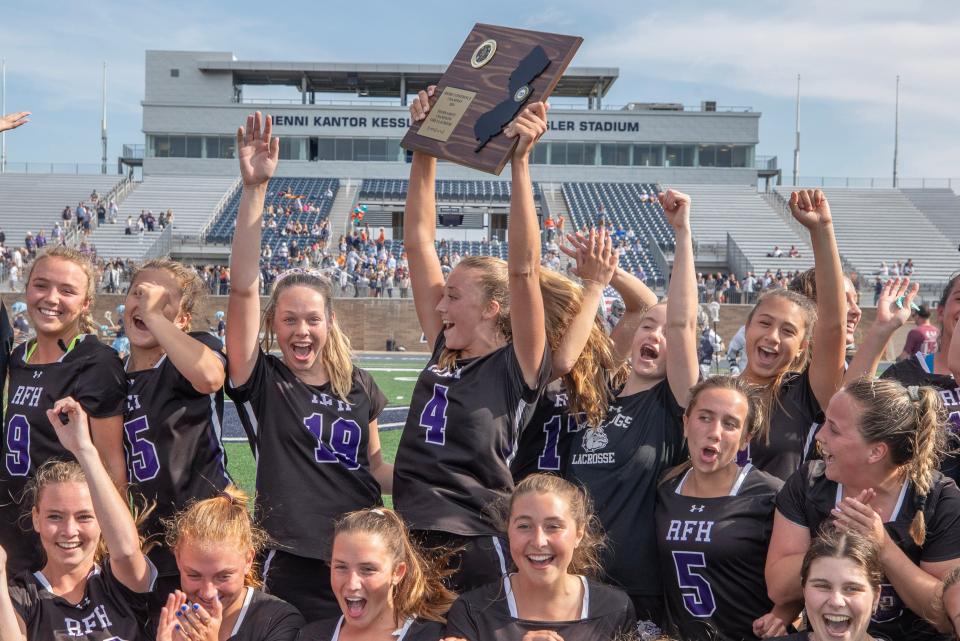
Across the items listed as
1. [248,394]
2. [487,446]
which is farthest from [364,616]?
Answer: [248,394]

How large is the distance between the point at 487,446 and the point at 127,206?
36114 mm

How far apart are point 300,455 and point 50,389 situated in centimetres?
91

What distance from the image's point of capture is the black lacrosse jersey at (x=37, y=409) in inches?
122

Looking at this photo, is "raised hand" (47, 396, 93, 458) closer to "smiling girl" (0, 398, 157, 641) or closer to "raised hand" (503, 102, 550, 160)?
"smiling girl" (0, 398, 157, 641)

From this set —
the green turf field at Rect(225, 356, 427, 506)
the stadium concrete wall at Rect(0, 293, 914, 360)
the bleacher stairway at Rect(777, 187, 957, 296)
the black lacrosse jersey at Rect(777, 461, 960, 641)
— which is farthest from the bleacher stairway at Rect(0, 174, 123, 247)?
the black lacrosse jersey at Rect(777, 461, 960, 641)

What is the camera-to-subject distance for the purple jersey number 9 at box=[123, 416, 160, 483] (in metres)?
3.08

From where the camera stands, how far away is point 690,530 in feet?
9.17

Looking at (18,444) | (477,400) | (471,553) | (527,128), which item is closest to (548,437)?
(477,400)

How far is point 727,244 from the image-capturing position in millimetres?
30734

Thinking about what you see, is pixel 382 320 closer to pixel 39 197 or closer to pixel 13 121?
pixel 13 121

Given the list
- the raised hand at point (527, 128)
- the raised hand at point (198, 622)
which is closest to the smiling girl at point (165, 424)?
the raised hand at point (198, 622)

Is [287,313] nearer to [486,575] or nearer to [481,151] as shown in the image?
[481,151]

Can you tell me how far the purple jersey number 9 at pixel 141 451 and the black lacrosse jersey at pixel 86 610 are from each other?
12.4 inches

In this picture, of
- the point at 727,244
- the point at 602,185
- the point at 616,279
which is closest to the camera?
the point at 616,279
